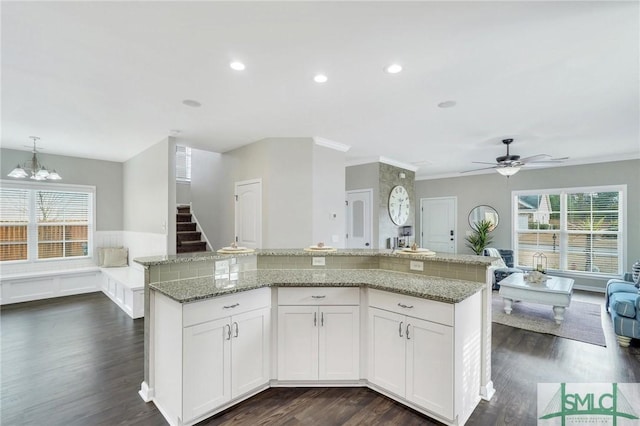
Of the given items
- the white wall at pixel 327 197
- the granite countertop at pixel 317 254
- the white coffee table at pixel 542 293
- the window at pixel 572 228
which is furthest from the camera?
the window at pixel 572 228

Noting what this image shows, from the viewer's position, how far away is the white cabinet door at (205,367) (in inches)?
80.5

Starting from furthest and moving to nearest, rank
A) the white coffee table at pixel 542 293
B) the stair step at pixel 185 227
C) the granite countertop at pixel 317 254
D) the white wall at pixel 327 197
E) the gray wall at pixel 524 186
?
the stair step at pixel 185 227 < the gray wall at pixel 524 186 < the white wall at pixel 327 197 < the white coffee table at pixel 542 293 < the granite countertop at pixel 317 254

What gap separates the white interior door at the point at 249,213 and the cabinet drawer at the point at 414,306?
2.62m

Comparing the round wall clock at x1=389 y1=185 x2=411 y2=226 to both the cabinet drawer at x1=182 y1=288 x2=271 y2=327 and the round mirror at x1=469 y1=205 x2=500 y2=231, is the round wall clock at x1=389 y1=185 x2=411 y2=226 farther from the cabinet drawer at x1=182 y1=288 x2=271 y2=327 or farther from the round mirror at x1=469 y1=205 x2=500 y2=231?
the cabinet drawer at x1=182 y1=288 x2=271 y2=327

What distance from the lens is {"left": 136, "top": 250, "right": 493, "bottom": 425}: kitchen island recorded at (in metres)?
2.08

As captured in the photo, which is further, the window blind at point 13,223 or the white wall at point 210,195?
the white wall at point 210,195

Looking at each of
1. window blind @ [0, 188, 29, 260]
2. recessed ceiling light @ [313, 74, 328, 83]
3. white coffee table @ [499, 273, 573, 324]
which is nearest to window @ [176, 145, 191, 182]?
window blind @ [0, 188, 29, 260]

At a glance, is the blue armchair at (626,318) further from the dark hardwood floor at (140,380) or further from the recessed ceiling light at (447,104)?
the recessed ceiling light at (447,104)

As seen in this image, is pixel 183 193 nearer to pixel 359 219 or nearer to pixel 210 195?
pixel 210 195

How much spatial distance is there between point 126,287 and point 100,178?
3.11 metres

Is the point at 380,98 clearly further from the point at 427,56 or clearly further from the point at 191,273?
the point at 191,273

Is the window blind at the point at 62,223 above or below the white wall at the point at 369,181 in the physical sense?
below

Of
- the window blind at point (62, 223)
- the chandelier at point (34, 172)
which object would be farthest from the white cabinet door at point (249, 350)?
the window blind at point (62, 223)

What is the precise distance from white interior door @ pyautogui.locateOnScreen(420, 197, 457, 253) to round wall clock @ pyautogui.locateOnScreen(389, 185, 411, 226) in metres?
1.73
